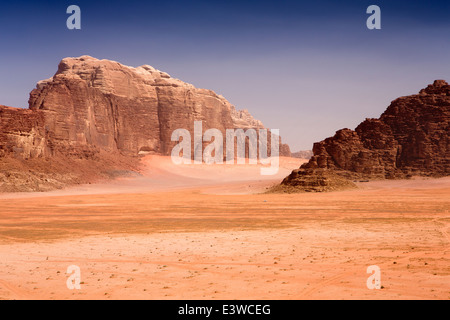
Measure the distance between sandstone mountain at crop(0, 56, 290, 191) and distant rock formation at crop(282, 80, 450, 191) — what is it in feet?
111

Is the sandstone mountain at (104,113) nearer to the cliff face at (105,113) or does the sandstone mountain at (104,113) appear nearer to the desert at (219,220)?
the cliff face at (105,113)

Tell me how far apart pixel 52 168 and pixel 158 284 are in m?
51.0

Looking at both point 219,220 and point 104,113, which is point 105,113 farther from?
point 219,220

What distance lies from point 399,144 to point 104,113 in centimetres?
4796

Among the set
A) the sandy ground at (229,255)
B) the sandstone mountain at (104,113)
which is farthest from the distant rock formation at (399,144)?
the sandstone mountain at (104,113)

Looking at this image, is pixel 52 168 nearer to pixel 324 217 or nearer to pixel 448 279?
pixel 324 217

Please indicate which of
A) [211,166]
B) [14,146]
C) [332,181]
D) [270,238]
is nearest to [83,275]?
[270,238]

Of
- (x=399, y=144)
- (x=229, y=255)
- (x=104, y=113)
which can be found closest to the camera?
(x=229, y=255)

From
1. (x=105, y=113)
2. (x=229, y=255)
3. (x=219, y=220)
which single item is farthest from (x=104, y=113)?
(x=229, y=255)

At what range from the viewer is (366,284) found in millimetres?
8633

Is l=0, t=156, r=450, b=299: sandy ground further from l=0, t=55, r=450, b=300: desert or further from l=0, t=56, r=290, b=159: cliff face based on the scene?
l=0, t=56, r=290, b=159: cliff face

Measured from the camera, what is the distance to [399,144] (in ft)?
185

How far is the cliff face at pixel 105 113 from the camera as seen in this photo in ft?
180

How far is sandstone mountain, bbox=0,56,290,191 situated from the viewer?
54.5 meters
